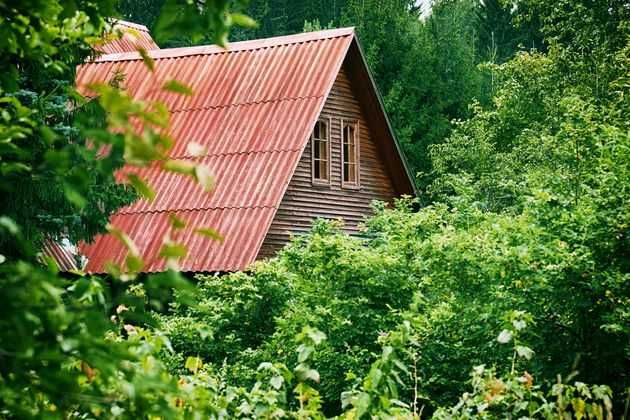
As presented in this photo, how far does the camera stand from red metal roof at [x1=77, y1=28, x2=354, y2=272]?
2173cm

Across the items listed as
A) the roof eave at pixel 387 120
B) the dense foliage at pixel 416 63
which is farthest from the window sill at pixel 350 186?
the dense foliage at pixel 416 63

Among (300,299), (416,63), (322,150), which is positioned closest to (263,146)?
(322,150)

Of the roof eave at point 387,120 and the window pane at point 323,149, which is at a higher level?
the roof eave at point 387,120

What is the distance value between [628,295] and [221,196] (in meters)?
13.2

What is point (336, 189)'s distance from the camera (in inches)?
1007

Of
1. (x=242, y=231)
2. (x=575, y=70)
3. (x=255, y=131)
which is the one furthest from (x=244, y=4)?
(x=575, y=70)

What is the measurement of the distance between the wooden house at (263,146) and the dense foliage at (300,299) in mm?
4706

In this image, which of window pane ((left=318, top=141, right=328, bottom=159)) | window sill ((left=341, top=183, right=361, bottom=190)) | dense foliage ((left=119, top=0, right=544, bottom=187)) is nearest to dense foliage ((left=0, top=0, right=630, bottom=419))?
window pane ((left=318, top=141, right=328, bottom=159))

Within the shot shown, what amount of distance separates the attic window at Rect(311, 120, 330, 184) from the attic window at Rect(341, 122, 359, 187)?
737 millimetres

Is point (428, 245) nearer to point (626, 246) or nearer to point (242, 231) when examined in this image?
point (626, 246)

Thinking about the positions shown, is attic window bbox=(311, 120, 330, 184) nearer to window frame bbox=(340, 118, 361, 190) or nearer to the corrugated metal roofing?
window frame bbox=(340, 118, 361, 190)

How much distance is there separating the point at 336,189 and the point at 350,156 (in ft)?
3.23

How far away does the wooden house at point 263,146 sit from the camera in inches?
867

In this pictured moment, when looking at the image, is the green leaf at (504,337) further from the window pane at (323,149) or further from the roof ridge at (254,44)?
the window pane at (323,149)
